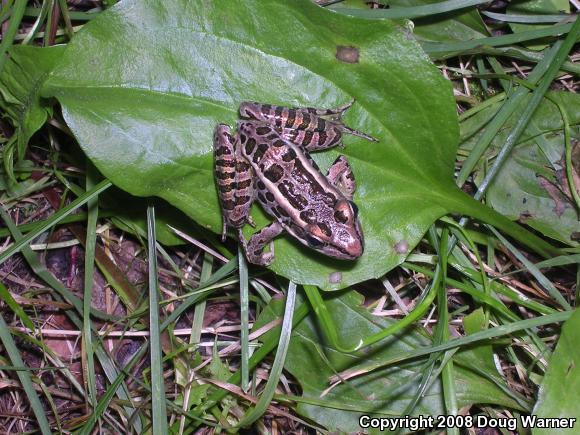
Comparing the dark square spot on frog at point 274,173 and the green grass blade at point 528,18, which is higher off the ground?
the green grass blade at point 528,18

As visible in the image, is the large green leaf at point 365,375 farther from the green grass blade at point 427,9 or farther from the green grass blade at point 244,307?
the green grass blade at point 427,9

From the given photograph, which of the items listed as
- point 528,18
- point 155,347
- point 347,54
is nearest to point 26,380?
point 155,347

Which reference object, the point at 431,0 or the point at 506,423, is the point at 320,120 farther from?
the point at 506,423

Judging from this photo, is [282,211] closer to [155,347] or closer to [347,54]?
[347,54]

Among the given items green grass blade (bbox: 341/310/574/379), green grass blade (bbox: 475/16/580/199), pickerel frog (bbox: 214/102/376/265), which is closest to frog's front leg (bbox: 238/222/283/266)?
pickerel frog (bbox: 214/102/376/265)

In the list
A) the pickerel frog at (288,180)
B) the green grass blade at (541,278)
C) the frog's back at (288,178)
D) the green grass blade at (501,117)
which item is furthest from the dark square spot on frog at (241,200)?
the green grass blade at (541,278)

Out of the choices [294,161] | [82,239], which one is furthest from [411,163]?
[82,239]

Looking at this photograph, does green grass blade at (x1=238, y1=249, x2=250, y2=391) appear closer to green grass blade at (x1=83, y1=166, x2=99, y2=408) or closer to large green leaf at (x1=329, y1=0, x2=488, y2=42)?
green grass blade at (x1=83, y1=166, x2=99, y2=408)
